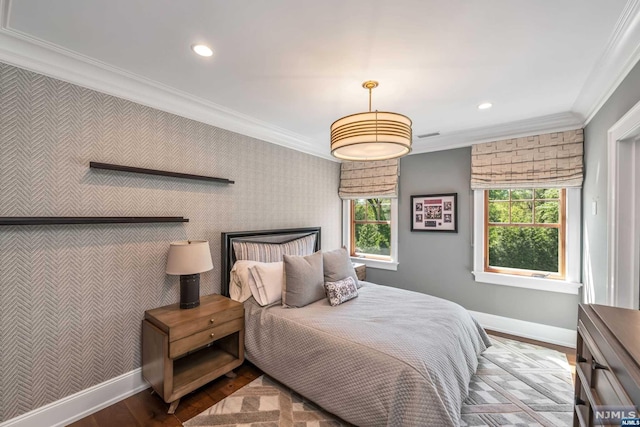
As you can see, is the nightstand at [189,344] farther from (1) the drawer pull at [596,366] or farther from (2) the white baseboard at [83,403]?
(1) the drawer pull at [596,366]

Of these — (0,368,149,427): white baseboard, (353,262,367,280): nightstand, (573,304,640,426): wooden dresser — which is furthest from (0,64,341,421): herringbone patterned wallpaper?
(573,304,640,426): wooden dresser

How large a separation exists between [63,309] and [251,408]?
1.51 meters

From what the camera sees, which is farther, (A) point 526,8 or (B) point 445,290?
(B) point 445,290

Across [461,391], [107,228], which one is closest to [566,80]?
[461,391]

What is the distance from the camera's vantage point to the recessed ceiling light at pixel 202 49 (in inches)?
67.4

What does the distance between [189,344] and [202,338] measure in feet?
0.36

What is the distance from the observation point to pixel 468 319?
94.7 inches

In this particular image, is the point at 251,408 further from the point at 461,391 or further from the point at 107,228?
the point at 107,228

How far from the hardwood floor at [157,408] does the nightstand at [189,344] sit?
9 centimetres

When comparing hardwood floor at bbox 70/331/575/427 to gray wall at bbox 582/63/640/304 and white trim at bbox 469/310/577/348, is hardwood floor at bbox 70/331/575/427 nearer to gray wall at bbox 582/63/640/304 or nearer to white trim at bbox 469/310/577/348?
white trim at bbox 469/310/577/348

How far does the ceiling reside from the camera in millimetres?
1413

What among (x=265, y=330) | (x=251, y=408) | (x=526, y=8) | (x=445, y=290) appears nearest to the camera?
(x=526, y=8)

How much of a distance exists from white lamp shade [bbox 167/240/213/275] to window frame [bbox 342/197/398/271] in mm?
2791

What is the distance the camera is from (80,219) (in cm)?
186
